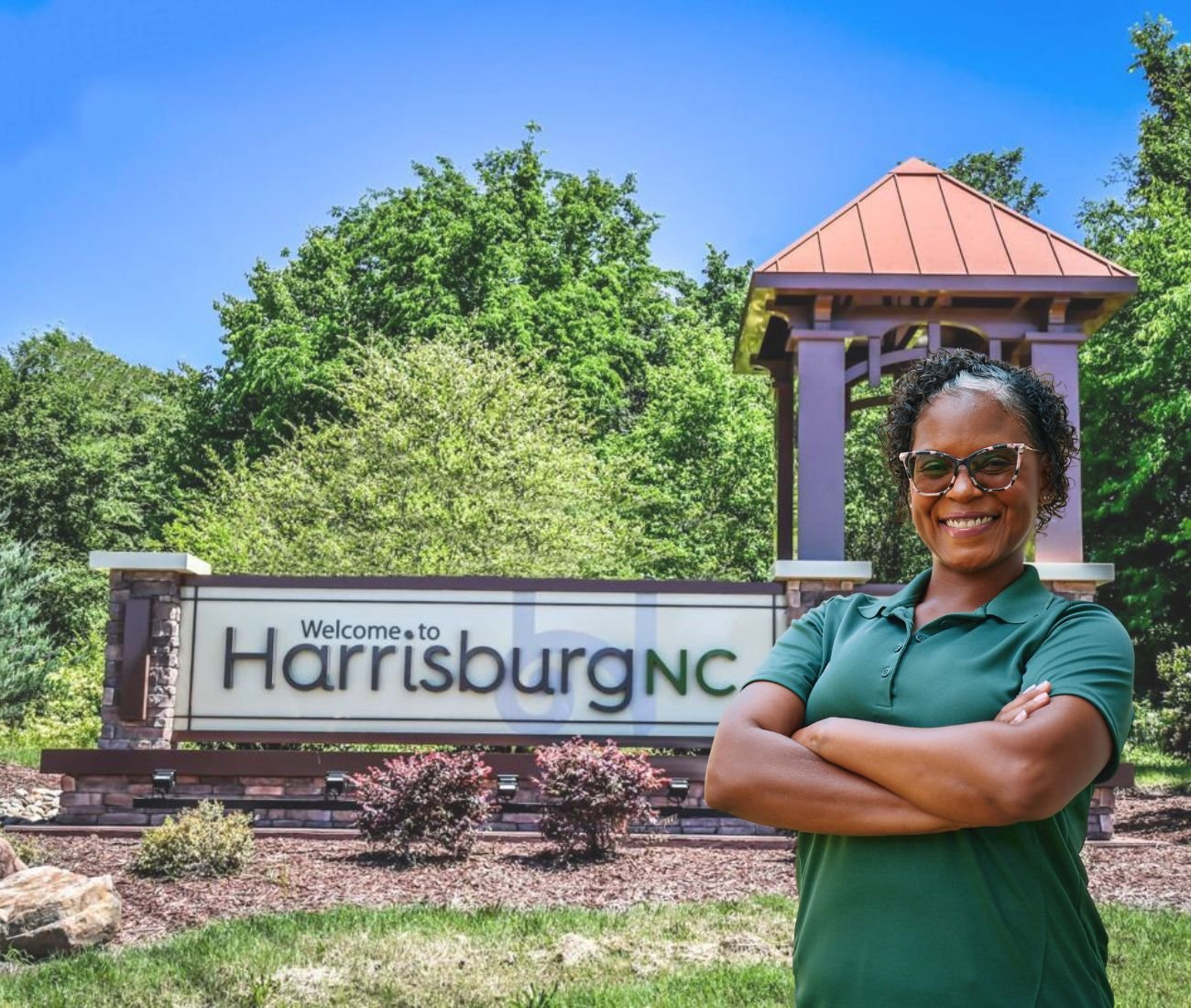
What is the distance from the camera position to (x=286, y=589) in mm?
11102

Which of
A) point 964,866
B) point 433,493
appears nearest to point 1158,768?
point 433,493

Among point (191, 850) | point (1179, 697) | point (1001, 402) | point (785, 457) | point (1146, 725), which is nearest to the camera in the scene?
point (1001, 402)

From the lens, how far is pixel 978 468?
2178 millimetres

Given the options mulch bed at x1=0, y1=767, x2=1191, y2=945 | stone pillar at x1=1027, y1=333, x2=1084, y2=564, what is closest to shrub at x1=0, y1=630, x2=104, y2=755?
mulch bed at x1=0, y1=767, x2=1191, y2=945

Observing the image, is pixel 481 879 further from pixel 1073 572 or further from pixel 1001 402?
pixel 1001 402

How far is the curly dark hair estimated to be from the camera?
2238 millimetres

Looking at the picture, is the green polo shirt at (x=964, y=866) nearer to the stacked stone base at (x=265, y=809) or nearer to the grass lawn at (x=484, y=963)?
the grass lawn at (x=484, y=963)

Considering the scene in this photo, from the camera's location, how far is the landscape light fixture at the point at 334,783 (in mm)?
10570

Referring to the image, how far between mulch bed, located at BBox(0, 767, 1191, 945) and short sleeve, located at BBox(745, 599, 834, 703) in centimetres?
585

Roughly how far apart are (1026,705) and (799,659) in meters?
0.47

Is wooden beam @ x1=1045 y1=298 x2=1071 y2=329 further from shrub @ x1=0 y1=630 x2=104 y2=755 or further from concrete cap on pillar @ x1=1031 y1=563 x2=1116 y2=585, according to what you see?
shrub @ x1=0 y1=630 x2=104 y2=755

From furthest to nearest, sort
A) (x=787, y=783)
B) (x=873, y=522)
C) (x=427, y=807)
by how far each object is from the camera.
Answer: (x=873, y=522), (x=427, y=807), (x=787, y=783)

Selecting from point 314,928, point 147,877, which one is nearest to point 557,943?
point 314,928

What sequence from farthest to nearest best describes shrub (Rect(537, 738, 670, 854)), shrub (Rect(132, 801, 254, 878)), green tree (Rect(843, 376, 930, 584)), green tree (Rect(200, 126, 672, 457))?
1. green tree (Rect(200, 126, 672, 457))
2. green tree (Rect(843, 376, 930, 584))
3. shrub (Rect(537, 738, 670, 854))
4. shrub (Rect(132, 801, 254, 878))
